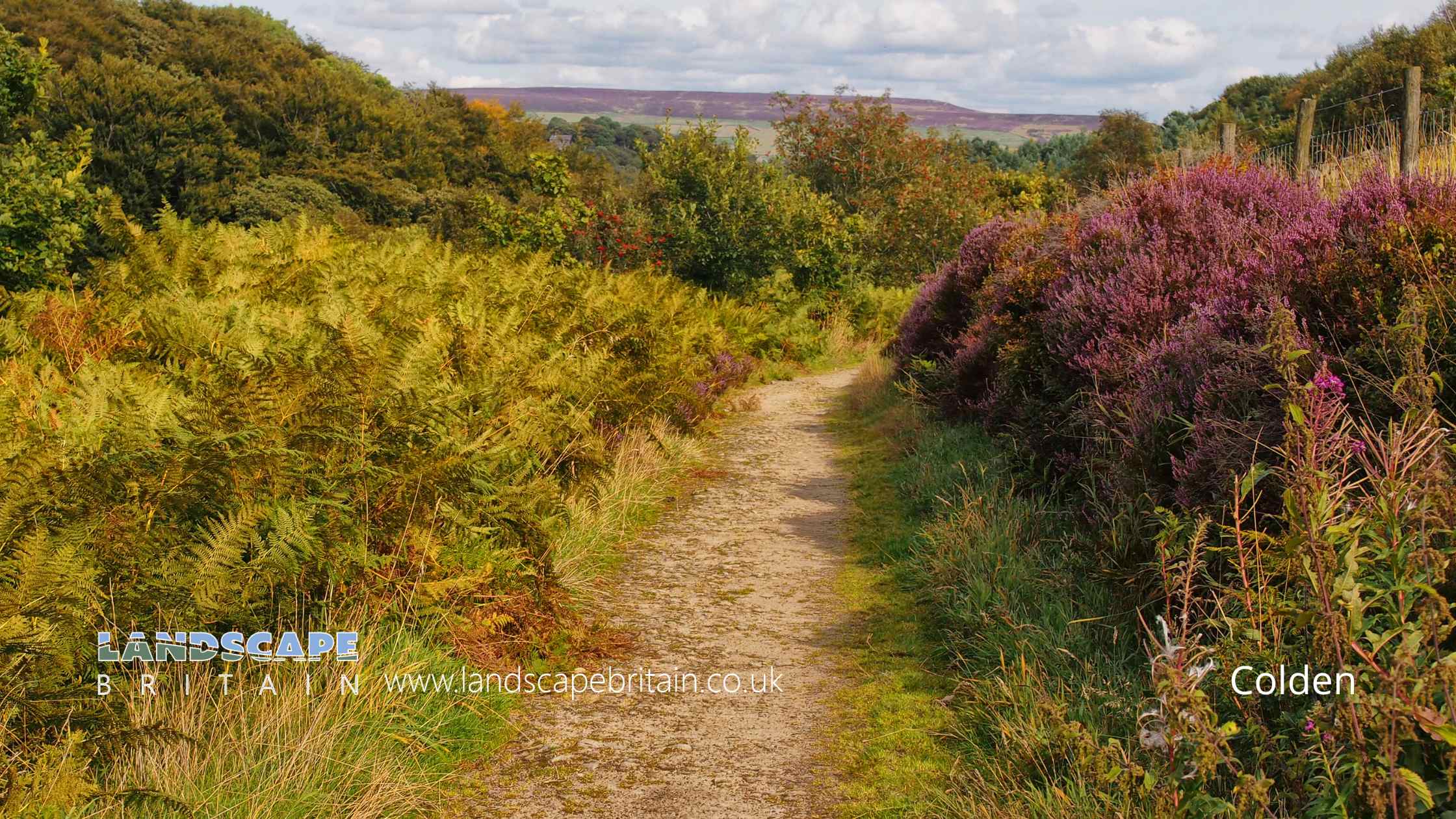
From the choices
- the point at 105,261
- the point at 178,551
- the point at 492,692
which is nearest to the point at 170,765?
the point at 178,551

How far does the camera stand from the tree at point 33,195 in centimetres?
903

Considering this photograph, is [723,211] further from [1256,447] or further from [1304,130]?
[1256,447]

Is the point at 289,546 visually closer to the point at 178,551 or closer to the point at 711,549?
the point at 178,551

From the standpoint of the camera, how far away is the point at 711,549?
7379 millimetres

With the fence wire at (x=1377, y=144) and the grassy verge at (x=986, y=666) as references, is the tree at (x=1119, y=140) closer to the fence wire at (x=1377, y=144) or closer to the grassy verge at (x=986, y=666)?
the fence wire at (x=1377, y=144)

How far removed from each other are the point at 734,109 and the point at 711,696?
28.2 m

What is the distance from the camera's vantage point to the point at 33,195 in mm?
9031

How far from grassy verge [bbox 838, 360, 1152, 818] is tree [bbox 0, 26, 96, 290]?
291 inches

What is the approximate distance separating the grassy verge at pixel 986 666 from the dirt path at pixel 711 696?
23 cm

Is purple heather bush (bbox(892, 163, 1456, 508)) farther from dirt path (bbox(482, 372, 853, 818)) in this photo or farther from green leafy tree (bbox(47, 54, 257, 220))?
green leafy tree (bbox(47, 54, 257, 220))

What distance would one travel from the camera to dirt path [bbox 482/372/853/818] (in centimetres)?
404

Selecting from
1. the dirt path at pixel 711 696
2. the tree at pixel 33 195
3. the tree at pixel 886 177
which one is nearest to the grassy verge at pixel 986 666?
the dirt path at pixel 711 696

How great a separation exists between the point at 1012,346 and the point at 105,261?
24.3ft

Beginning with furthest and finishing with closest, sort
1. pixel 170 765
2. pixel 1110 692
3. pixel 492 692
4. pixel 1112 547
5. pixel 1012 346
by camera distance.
→ pixel 1012 346 < pixel 1112 547 < pixel 492 692 < pixel 1110 692 < pixel 170 765
